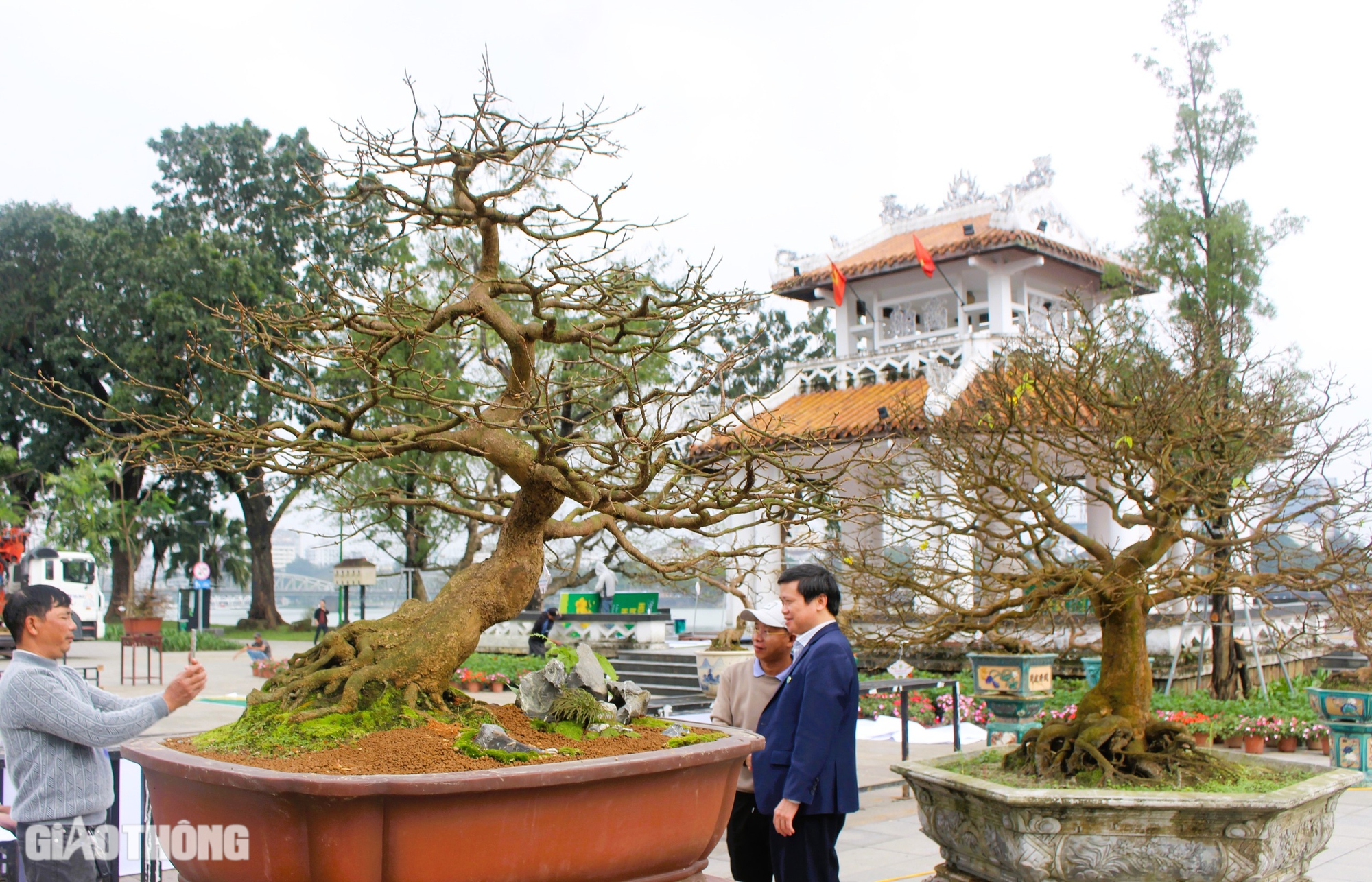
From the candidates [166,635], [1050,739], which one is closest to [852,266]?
[1050,739]

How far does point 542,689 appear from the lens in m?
3.68

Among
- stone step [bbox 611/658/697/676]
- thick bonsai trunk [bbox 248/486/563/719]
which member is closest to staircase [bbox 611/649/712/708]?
stone step [bbox 611/658/697/676]

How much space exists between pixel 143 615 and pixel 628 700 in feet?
82.5

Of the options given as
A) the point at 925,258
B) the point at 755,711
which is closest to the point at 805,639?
the point at 755,711

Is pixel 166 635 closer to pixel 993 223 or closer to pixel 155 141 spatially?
pixel 155 141

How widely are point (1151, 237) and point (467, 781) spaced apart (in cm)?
1113

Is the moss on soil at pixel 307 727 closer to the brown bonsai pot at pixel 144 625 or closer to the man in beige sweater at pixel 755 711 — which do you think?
the man in beige sweater at pixel 755 711

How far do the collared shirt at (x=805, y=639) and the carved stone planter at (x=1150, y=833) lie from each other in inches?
47.3

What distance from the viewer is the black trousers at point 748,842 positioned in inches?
163

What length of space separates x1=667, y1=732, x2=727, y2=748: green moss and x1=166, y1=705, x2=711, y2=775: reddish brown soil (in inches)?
1.6

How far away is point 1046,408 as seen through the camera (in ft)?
18.9

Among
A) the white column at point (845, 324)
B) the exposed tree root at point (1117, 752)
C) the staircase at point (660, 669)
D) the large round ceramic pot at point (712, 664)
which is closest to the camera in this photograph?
the exposed tree root at point (1117, 752)

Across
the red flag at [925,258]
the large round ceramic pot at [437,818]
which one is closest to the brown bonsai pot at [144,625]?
the red flag at [925,258]

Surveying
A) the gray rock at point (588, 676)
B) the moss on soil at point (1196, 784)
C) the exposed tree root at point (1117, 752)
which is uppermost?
the gray rock at point (588, 676)
